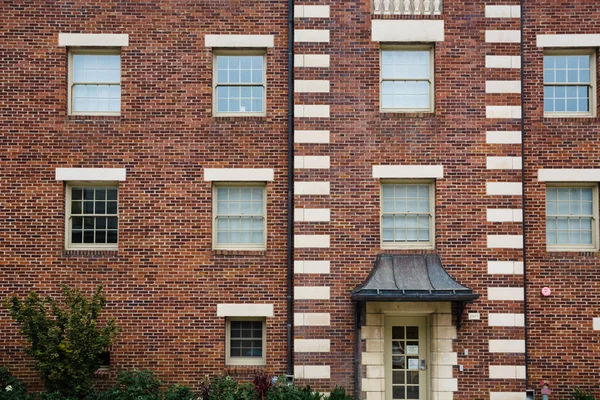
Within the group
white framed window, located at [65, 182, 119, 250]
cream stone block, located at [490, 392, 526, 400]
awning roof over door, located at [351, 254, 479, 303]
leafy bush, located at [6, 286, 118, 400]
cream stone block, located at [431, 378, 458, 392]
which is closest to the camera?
leafy bush, located at [6, 286, 118, 400]

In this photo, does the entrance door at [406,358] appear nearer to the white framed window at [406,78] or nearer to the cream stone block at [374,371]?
the cream stone block at [374,371]

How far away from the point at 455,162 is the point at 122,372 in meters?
8.54

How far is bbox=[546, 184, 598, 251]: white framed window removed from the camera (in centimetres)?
1405

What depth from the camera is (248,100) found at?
1438cm

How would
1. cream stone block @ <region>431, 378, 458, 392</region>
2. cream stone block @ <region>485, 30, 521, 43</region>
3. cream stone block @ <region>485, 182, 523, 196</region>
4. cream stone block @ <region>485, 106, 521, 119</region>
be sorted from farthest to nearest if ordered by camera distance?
cream stone block @ <region>485, 30, 521, 43</region> < cream stone block @ <region>485, 106, 521, 119</region> < cream stone block @ <region>485, 182, 523, 196</region> < cream stone block @ <region>431, 378, 458, 392</region>

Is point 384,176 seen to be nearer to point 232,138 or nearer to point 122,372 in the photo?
point 232,138

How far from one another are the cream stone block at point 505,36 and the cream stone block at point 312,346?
25.0 feet

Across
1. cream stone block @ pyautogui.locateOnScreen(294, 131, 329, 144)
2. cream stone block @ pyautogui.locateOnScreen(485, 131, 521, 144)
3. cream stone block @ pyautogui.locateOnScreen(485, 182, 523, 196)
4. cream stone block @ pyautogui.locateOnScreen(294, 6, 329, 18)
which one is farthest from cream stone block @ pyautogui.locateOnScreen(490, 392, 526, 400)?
cream stone block @ pyautogui.locateOnScreen(294, 6, 329, 18)

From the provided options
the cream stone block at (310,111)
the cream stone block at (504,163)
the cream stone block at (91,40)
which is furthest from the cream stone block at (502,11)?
the cream stone block at (91,40)

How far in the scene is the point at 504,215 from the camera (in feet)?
45.0

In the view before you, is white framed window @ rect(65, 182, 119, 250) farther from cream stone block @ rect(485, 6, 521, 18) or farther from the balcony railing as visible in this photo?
cream stone block @ rect(485, 6, 521, 18)

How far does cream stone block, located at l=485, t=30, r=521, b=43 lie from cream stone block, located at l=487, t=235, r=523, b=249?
4.37 m

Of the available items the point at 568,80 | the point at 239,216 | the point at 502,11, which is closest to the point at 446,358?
the point at 239,216

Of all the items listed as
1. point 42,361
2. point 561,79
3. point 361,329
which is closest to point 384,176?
point 361,329
